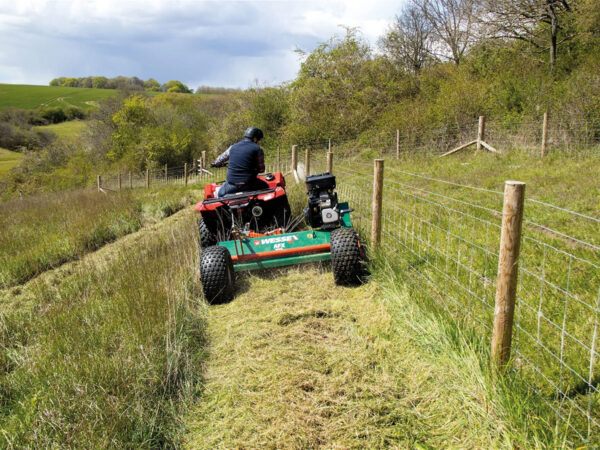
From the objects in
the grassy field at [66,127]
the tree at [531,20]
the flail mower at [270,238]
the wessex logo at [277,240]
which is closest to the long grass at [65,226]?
the flail mower at [270,238]

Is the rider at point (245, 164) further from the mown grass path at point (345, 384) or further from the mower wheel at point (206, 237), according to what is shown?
the mown grass path at point (345, 384)

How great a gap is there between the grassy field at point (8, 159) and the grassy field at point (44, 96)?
15.3m

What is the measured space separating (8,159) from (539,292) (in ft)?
167

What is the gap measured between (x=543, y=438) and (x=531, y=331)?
1.08 m

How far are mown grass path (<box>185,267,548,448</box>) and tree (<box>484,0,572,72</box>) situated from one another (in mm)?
16356

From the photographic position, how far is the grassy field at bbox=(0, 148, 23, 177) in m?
39.7

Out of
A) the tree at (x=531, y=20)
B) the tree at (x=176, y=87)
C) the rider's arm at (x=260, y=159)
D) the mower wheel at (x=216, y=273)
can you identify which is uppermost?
the tree at (x=176, y=87)

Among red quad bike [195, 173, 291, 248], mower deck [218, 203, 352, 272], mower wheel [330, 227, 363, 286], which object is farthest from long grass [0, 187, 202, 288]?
mower wheel [330, 227, 363, 286]

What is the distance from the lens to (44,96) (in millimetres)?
64062

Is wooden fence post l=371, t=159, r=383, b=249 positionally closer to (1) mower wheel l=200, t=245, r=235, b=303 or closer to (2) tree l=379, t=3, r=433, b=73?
(1) mower wheel l=200, t=245, r=235, b=303

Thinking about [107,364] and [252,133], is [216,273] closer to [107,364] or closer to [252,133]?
[107,364]

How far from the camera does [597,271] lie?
3490 mm

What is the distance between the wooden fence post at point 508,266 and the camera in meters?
2.11

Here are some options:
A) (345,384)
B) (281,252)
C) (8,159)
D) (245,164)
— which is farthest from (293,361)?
(8,159)
